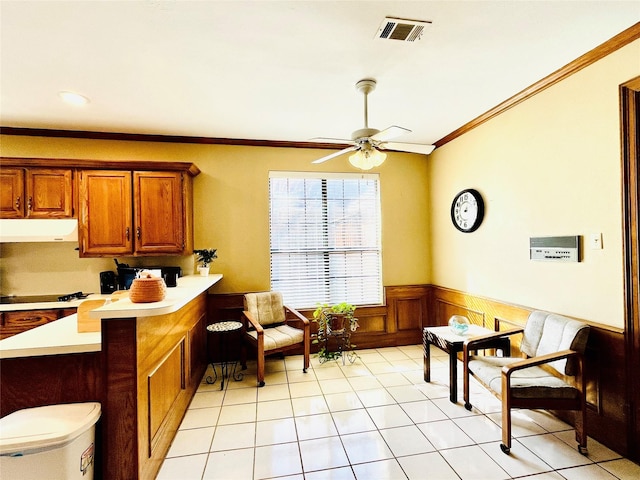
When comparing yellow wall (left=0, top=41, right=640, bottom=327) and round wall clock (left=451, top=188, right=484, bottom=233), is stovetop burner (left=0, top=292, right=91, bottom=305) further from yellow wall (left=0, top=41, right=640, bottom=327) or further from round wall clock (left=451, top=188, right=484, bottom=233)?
round wall clock (left=451, top=188, right=484, bottom=233)

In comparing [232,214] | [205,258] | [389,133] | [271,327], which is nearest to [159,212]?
[205,258]

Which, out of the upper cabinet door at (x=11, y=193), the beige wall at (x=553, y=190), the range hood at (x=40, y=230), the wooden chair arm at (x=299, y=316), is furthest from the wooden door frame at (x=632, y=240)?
the upper cabinet door at (x=11, y=193)

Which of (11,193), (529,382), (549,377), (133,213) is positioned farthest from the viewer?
(133,213)

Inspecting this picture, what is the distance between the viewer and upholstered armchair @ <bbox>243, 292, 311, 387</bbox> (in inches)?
133

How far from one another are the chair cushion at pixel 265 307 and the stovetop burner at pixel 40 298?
1860mm

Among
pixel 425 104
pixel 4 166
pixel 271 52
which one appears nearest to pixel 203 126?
pixel 271 52

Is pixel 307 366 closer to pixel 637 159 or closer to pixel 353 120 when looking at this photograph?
pixel 353 120

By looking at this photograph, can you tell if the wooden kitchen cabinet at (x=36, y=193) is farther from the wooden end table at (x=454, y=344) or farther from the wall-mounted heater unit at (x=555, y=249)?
→ the wall-mounted heater unit at (x=555, y=249)

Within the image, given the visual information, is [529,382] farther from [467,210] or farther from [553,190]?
[467,210]

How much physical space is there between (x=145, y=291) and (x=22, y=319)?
7.64 ft

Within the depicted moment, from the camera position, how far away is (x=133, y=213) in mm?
3635

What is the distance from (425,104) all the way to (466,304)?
236 cm

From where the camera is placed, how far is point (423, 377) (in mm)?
3463

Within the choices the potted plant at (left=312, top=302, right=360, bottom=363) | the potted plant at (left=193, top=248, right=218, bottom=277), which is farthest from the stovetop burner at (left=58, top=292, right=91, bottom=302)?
the potted plant at (left=312, top=302, right=360, bottom=363)
